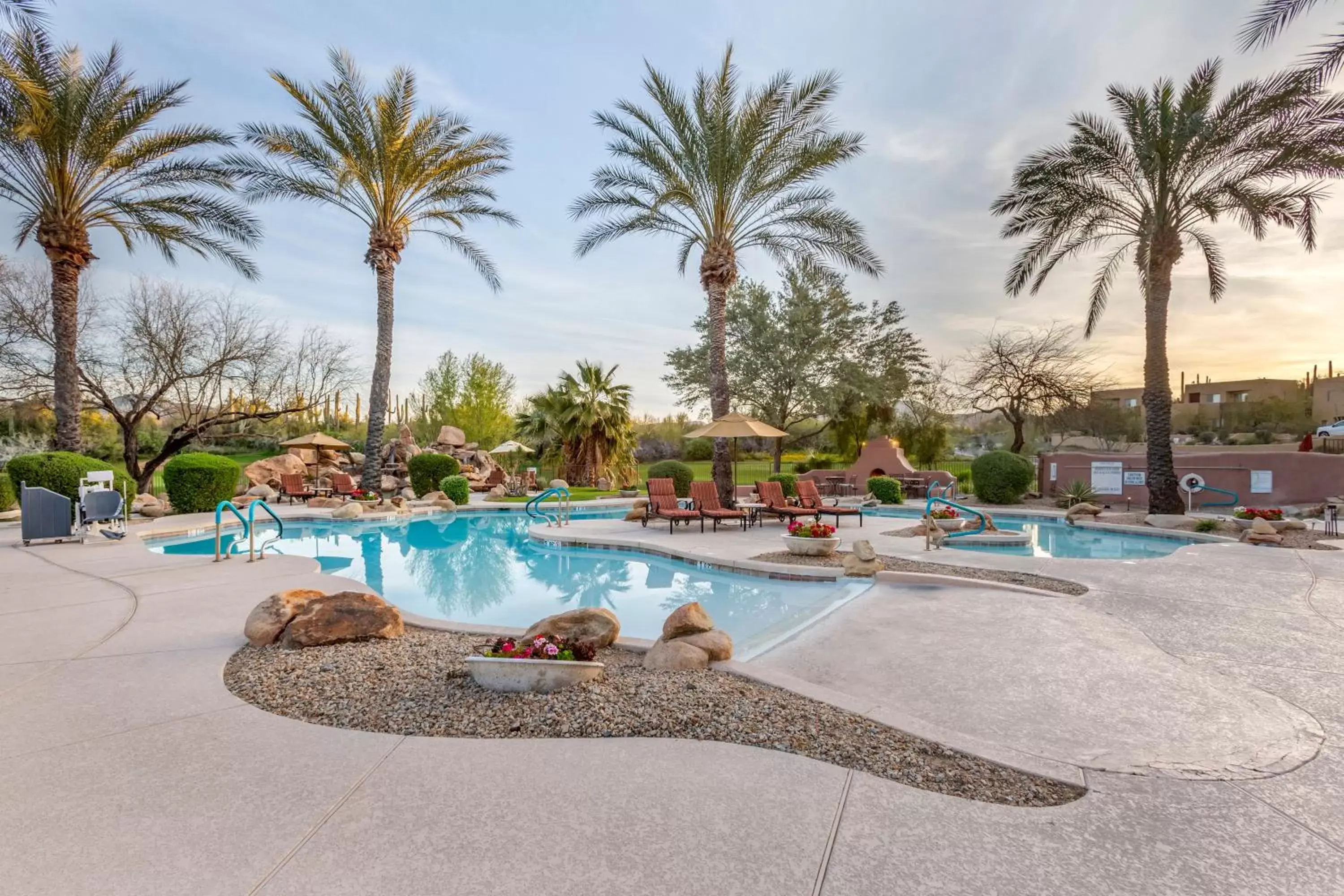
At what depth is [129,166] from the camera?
47.3 ft

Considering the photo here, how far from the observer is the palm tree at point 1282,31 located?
6539 mm

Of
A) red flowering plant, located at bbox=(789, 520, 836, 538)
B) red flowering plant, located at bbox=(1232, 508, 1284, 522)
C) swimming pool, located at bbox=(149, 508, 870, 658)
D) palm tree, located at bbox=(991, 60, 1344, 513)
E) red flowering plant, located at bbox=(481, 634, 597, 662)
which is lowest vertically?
swimming pool, located at bbox=(149, 508, 870, 658)

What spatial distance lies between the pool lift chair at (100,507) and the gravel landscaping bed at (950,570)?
10.8 metres

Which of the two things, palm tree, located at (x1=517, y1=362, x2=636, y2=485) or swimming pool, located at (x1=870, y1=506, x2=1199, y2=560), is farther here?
palm tree, located at (x1=517, y1=362, x2=636, y2=485)

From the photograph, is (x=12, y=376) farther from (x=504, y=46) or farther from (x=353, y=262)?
(x=504, y=46)

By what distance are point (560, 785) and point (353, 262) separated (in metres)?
19.6

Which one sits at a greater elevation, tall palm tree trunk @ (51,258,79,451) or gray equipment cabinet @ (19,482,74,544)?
tall palm tree trunk @ (51,258,79,451)

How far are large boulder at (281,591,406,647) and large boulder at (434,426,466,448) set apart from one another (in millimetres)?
21166

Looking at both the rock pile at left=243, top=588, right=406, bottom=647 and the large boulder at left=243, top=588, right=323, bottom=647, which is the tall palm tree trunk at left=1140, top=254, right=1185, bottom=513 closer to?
the rock pile at left=243, top=588, right=406, bottom=647

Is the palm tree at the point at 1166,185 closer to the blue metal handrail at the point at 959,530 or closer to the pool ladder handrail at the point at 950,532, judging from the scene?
the blue metal handrail at the point at 959,530

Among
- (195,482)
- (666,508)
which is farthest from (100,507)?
(666,508)

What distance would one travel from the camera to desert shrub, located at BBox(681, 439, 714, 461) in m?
35.5

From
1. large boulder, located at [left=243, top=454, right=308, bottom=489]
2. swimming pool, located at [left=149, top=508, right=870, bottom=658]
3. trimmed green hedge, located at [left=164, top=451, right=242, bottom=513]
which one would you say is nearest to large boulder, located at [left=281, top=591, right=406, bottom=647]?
swimming pool, located at [left=149, top=508, right=870, bottom=658]

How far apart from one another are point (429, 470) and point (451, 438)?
18.4 ft
